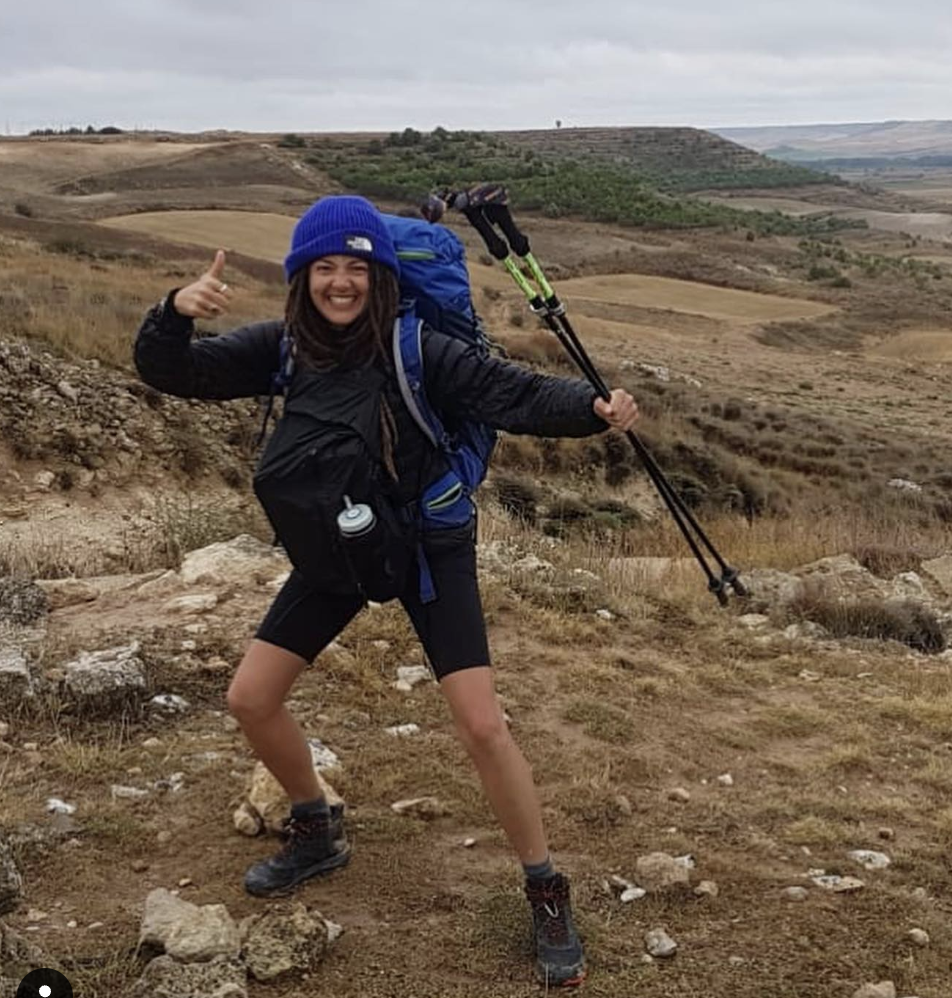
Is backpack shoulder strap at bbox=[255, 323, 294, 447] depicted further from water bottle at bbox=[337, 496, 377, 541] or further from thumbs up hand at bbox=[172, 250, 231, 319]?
water bottle at bbox=[337, 496, 377, 541]

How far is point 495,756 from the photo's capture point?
3100 mm

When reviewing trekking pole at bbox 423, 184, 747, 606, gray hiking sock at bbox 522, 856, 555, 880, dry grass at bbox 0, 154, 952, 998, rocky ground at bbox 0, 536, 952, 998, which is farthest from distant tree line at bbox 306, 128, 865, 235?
gray hiking sock at bbox 522, 856, 555, 880

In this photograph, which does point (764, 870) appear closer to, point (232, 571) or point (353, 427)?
point (353, 427)

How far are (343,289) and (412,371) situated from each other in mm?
279

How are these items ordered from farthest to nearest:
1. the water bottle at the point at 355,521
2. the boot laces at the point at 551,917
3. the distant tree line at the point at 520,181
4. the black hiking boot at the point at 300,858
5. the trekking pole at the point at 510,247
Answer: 1. the distant tree line at the point at 520,181
2. the black hiking boot at the point at 300,858
3. the trekking pole at the point at 510,247
4. the boot laces at the point at 551,917
5. the water bottle at the point at 355,521

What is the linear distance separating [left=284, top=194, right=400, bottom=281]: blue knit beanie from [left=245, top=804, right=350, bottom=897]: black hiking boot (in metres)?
1.64

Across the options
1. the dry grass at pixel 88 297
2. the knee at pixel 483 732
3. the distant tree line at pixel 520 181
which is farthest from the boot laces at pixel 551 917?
the distant tree line at pixel 520 181

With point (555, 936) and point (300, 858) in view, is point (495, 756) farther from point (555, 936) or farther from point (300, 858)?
point (300, 858)

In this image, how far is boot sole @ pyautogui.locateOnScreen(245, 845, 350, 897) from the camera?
3.54 meters

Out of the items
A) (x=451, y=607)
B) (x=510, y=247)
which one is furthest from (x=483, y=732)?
(x=510, y=247)

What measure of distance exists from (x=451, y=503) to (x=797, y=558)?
20.3ft

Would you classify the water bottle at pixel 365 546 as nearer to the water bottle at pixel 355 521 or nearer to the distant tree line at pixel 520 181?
the water bottle at pixel 355 521

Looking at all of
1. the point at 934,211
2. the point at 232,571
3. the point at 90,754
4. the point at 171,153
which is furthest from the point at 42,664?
the point at 934,211

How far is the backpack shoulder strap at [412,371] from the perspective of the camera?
303 centimetres
